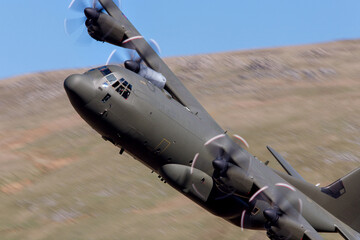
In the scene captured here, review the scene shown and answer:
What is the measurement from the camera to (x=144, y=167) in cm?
6081

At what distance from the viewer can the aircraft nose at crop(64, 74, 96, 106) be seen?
930 inches

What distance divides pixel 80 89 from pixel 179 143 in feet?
18.9

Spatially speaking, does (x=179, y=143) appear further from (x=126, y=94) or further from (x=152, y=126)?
(x=126, y=94)

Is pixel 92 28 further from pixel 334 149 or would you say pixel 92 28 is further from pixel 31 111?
pixel 31 111

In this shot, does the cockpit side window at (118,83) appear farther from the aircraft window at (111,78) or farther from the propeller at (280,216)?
the propeller at (280,216)

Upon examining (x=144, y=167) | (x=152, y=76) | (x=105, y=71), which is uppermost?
(x=105, y=71)

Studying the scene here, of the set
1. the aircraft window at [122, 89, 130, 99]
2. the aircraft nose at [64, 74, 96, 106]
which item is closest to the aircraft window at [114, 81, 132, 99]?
the aircraft window at [122, 89, 130, 99]

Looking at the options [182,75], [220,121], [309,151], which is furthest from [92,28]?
[182,75]

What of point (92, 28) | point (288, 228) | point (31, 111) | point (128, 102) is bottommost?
point (31, 111)

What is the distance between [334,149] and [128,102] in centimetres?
4494

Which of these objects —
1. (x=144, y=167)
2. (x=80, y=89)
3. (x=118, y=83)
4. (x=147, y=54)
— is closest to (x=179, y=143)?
(x=118, y=83)

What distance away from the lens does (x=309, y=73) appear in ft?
316

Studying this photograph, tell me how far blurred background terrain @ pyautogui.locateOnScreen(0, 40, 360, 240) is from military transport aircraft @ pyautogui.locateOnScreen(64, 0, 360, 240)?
19577 millimetres

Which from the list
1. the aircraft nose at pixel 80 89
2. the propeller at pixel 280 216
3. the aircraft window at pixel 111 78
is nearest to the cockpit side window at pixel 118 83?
the aircraft window at pixel 111 78
